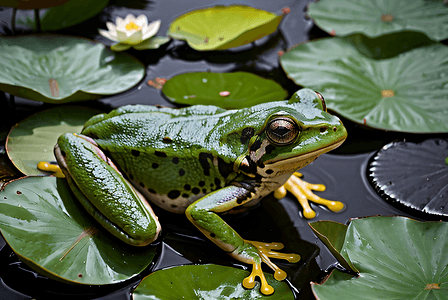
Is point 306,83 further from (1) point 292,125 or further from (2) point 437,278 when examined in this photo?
(2) point 437,278

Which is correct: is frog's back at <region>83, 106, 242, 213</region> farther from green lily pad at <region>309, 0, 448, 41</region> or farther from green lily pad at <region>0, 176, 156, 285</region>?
green lily pad at <region>309, 0, 448, 41</region>

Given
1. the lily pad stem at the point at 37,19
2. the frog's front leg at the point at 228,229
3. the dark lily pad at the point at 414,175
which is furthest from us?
the lily pad stem at the point at 37,19

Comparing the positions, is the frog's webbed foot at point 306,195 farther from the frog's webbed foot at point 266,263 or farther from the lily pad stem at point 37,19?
the lily pad stem at point 37,19

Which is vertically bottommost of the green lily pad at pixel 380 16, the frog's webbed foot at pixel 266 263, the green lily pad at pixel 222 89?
the frog's webbed foot at pixel 266 263

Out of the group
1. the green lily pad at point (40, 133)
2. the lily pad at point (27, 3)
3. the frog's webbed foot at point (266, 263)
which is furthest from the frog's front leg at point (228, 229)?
the lily pad at point (27, 3)

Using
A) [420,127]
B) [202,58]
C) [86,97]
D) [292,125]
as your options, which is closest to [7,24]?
[86,97]

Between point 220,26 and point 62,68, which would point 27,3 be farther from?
point 220,26

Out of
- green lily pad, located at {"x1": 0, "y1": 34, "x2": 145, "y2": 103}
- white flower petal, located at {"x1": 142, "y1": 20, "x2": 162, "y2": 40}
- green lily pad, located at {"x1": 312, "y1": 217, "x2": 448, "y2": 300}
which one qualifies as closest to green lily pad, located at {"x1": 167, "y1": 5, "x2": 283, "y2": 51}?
white flower petal, located at {"x1": 142, "y1": 20, "x2": 162, "y2": 40}
